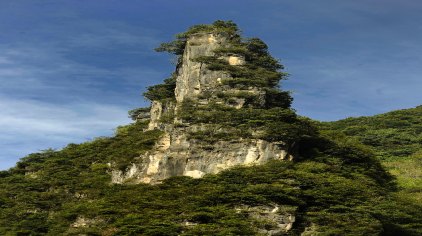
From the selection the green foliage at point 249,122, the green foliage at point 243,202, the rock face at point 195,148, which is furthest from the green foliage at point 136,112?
the green foliage at point 249,122

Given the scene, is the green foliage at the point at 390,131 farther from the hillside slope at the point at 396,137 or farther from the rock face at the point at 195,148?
the rock face at the point at 195,148

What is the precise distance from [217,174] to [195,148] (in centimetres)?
385

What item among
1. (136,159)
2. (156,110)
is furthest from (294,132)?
(156,110)

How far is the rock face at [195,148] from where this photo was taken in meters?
39.2

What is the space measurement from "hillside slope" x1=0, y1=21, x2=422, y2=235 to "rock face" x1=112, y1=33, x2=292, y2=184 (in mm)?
83

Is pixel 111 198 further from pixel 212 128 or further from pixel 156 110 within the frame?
pixel 156 110

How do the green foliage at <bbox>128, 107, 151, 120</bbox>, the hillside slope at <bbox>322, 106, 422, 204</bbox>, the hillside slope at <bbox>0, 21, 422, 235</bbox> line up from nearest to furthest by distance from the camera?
1. the hillside slope at <bbox>0, 21, 422, 235</bbox>
2. the hillside slope at <bbox>322, 106, 422, 204</bbox>
3. the green foliage at <bbox>128, 107, 151, 120</bbox>

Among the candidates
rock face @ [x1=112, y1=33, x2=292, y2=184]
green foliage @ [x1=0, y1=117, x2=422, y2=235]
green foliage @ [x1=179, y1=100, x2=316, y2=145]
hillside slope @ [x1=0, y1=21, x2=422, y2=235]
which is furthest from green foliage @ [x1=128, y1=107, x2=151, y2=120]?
green foliage @ [x1=179, y1=100, x2=316, y2=145]

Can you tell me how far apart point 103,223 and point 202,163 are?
8772 millimetres

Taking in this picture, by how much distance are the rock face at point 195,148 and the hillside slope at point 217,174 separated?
83 mm

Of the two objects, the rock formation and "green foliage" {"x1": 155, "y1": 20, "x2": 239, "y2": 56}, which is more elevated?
"green foliage" {"x1": 155, "y1": 20, "x2": 239, "y2": 56}

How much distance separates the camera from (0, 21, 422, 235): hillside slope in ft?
110

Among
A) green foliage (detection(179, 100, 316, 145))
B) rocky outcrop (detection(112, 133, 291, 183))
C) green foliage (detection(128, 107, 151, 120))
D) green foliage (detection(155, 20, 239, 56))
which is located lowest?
rocky outcrop (detection(112, 133, 291, 183))

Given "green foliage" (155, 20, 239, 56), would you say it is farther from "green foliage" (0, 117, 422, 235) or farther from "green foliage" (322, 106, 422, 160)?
"green foliage" (322, 106, 422, 160)
